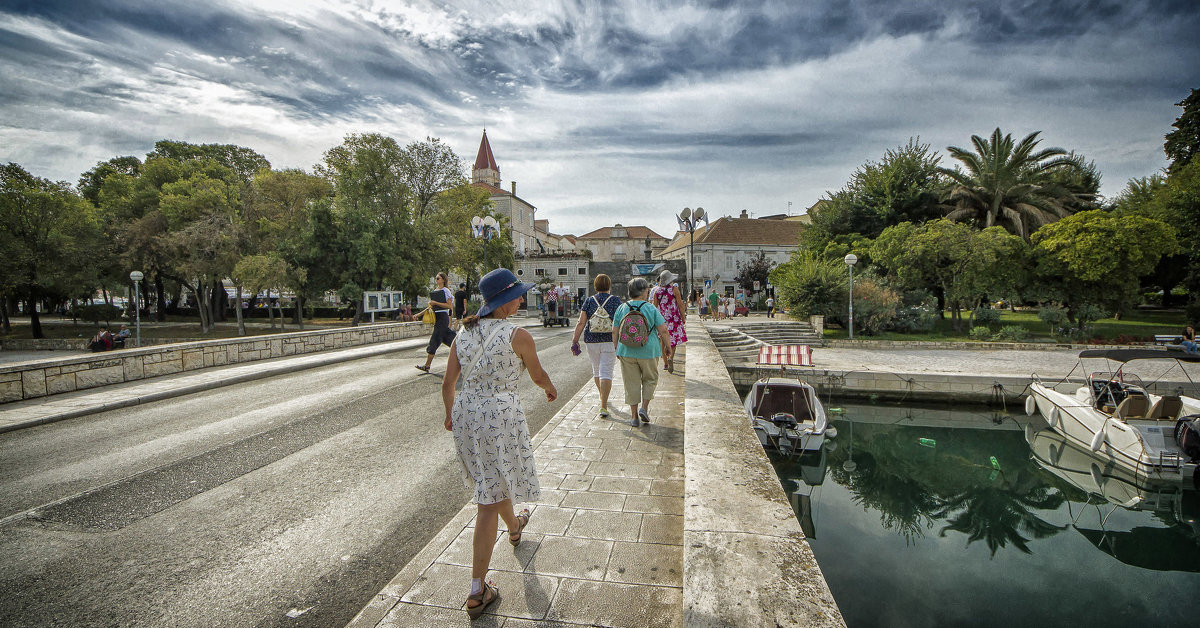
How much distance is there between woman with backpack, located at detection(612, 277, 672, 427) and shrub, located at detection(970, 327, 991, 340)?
886 inches

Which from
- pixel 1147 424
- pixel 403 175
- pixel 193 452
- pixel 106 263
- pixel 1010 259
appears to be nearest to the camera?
pixel 193 452

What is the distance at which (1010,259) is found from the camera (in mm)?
23062

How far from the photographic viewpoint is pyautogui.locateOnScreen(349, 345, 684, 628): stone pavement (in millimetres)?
2510

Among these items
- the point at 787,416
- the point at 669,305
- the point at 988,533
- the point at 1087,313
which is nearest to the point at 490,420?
the point at 669,305

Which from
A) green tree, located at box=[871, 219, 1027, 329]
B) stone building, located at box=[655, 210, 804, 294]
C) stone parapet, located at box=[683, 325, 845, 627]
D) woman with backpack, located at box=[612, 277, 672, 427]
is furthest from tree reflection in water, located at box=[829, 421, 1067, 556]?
stone building, located at box=[655, 210, 804, 294]

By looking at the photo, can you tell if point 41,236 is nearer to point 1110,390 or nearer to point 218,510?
point 218,510

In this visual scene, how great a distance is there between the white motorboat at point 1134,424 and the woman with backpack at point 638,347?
960 cm

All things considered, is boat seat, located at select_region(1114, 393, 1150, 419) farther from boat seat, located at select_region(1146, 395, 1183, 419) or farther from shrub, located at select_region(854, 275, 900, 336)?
shrub, located at select_region(854, 275, 900, 336)

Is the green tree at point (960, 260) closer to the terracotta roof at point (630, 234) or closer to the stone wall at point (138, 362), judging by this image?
the stone wall at point (138, 362)

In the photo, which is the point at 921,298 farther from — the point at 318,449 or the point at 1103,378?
the point at 318,449

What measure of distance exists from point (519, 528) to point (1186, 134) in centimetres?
5454

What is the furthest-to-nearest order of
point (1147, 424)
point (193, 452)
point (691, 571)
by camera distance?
point (1147, 424) < point (193, 452) < point (691, 571)

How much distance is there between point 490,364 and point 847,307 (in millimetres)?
25104

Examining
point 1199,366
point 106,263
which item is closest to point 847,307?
point 1199,366
